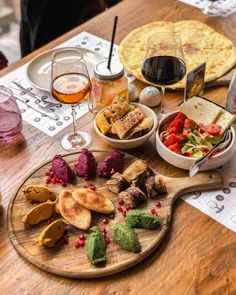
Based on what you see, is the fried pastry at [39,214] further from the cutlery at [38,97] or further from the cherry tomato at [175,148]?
the cutlery at [38,97]

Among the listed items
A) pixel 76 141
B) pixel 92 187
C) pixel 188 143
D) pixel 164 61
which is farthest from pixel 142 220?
pixel 164 61

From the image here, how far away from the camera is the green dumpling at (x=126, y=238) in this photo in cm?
93

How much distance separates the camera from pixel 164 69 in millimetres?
1224

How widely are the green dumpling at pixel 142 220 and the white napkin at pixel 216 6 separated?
1.15 m

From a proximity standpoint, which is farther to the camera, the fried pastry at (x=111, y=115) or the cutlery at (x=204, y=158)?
the fried pastry at (x=111, y=115)

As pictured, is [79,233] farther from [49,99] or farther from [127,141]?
[49,99]

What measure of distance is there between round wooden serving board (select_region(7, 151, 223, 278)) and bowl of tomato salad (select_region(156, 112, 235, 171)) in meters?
0.05

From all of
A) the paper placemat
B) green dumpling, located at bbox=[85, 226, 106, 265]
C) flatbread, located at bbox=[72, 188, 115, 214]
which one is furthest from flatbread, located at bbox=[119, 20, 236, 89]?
green dumpling, located at bbox=[85, 226, 106, 265]

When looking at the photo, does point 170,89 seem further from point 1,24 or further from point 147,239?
point 1,24

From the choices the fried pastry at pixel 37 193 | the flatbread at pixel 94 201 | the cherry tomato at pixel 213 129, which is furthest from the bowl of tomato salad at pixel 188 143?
the fried pastry at pixel 37 193

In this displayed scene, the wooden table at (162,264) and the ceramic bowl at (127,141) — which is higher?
the ceramic bowl at (127,141)

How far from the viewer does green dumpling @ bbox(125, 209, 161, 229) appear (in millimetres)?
971

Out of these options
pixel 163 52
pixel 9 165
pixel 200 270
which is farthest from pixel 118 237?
pixel 163 52

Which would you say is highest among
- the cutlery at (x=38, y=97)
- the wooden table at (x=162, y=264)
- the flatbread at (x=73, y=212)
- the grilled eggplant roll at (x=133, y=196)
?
the grilled eggplant roll at (x=133, y=196)
